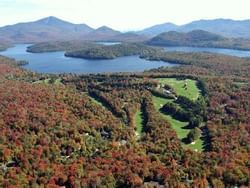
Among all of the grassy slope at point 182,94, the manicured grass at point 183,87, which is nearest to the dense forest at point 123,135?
the manicured grass at point 183,87

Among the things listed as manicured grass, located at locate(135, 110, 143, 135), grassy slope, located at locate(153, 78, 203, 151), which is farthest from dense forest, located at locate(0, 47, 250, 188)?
grassy slope, located at locate(153, 78, 203, 151)

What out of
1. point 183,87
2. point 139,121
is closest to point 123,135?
point 139,121

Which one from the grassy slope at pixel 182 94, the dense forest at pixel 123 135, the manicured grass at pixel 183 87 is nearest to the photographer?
the dense forest at pixel 123 135

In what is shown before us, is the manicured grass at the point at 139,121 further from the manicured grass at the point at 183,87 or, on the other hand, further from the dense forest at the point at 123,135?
the manicured grass at the point at 183,87

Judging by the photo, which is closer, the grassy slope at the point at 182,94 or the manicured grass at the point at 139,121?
the grassy slope at the point at 182,94

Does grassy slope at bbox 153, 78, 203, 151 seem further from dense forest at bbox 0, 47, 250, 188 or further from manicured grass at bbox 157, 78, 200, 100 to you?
dense forest at bbox 0, 47, 250, 188

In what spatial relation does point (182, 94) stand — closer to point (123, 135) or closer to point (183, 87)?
point (183, 87)
